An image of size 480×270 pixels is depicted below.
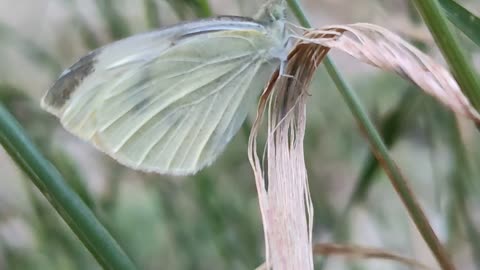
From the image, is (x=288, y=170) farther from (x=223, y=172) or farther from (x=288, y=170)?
(x=223, y=172)

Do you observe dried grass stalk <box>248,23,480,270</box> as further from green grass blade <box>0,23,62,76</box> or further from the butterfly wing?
green grass blade <box>0,23,62,76</box>

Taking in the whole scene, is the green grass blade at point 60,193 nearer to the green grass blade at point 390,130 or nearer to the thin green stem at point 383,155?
the thin green stem at point 383,155

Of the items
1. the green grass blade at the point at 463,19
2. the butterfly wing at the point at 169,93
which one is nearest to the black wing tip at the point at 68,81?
the butterfly wing at the point at 169,93

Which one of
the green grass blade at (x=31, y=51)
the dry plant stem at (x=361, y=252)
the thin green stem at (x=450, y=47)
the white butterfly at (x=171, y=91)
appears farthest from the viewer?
the green grass blade at (x=31, y=51)

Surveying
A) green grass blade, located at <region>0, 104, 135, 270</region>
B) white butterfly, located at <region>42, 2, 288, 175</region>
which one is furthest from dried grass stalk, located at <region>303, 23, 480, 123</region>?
white butterfly, located at <region>42, 2, 288, 175</region>

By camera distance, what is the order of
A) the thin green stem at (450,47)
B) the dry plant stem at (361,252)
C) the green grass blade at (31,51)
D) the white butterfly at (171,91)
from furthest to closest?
the green grass blade at (31,51) < the white butterfly at (171,91) < the dry plant stem at (361,252) < the thin green stem at (450,47)

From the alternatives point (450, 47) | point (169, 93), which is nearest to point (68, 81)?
point (169, 93)

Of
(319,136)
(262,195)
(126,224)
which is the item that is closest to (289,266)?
(262,195)
